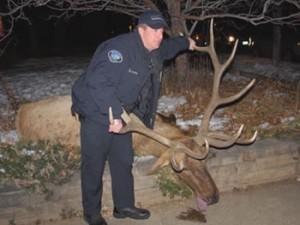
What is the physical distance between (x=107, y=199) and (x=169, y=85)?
3750 mm

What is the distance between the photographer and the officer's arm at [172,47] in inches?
199

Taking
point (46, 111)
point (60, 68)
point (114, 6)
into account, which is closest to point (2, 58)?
point (60, 68)

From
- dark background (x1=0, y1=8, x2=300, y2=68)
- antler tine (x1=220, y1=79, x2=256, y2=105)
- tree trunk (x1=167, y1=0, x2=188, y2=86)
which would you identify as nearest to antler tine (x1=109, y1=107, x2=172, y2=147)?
antler tine (x1=220, y1=79, x2=256, y2=105)

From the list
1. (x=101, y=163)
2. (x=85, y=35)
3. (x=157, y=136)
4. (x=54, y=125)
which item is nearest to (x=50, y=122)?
(x=54, y=125)

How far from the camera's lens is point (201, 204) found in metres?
5.07

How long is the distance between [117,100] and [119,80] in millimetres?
187

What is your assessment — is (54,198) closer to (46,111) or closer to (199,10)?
(46,111)

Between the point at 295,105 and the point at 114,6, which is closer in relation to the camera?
the point at 295,105

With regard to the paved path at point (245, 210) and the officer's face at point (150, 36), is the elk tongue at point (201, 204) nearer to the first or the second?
the paved path at point (245, 210)

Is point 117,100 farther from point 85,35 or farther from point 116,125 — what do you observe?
point 85,35

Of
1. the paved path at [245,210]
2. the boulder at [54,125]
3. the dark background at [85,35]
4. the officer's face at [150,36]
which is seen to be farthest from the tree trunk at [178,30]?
the officer's face at [150,36]

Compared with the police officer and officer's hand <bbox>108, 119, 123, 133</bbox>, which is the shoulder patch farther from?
officer's hand <bbox>108, 119, 123, 133</bbox>

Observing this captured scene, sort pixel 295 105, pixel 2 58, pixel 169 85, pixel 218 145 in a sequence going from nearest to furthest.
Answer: pixel 218 145
pixel 295 105
pixel 169 85
pixel 2 58

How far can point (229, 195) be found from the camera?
18.7 ft
